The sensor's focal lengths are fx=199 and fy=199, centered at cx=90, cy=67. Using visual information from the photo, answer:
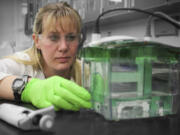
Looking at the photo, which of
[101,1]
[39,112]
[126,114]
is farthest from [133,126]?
[101,1]

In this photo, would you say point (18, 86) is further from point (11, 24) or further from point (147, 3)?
point (11, 24)

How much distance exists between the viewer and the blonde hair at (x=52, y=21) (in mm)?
1064

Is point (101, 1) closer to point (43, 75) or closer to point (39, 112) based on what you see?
point (43, 75)

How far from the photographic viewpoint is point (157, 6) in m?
1.13

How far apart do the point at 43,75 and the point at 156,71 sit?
2.63 ft

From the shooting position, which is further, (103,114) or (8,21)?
(8,21)

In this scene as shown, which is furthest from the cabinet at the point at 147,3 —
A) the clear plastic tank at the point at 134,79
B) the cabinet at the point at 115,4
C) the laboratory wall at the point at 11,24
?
the laboratory wall at the point at 11,24

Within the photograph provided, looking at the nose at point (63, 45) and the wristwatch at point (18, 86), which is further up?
the nose at point (63, 45)

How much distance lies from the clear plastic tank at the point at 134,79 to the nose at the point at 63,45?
0.54 m

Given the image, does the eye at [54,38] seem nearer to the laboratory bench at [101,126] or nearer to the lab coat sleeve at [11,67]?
the lab coat sleeve at [11,67]

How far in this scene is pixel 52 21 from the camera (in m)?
1.06

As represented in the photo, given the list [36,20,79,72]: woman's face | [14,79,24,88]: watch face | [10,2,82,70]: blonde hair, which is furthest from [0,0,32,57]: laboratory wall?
[14,79,24,88]: watch face

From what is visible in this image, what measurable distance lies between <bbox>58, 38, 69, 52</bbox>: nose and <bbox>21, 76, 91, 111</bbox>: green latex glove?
18.4 inches

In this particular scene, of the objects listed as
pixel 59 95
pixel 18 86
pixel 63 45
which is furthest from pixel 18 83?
pixel 63 45
